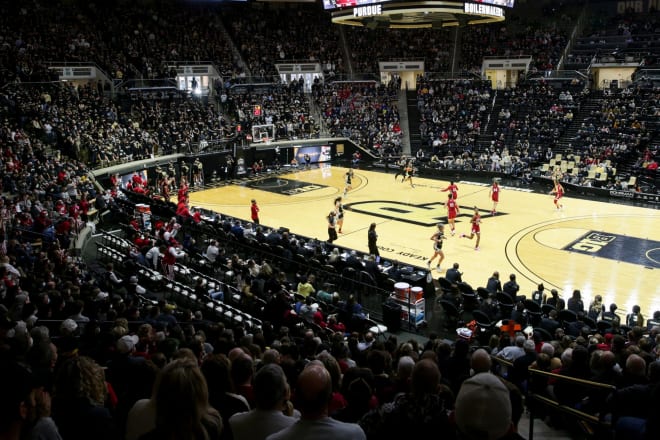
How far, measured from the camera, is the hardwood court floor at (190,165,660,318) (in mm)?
19016

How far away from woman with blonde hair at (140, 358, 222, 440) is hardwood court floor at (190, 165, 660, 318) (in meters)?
15.7

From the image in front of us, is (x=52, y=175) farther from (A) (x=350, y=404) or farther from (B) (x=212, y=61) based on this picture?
(B) (x=212, y=61)

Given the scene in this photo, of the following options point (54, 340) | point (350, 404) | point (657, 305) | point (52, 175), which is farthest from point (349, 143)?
point (350, 404)

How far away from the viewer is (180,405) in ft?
10.7

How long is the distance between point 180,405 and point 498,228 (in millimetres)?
23262

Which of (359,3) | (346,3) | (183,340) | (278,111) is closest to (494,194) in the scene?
(359,3)

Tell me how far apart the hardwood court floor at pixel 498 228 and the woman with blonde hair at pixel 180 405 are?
15680mm

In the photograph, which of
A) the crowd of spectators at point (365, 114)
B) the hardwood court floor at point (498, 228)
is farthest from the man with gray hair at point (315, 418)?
the crowd of spectators at point (365, 114)

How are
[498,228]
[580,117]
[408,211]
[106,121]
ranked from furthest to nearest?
[580,117] < [106,121] < [408,211] < [498,228]

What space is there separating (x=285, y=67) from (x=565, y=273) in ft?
116

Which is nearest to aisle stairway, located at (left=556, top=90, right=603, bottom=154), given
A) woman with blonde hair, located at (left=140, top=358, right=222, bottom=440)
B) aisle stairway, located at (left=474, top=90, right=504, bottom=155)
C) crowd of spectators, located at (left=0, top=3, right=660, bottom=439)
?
crowd of spectators, located at (left=0, top=3, right=660, bottom=439)

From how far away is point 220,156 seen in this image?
124 ft

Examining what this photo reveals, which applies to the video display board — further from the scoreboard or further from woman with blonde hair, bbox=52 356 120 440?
woman with blonde hair, bbox=52 356 120 440

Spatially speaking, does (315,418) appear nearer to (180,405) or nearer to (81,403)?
(180,405)
